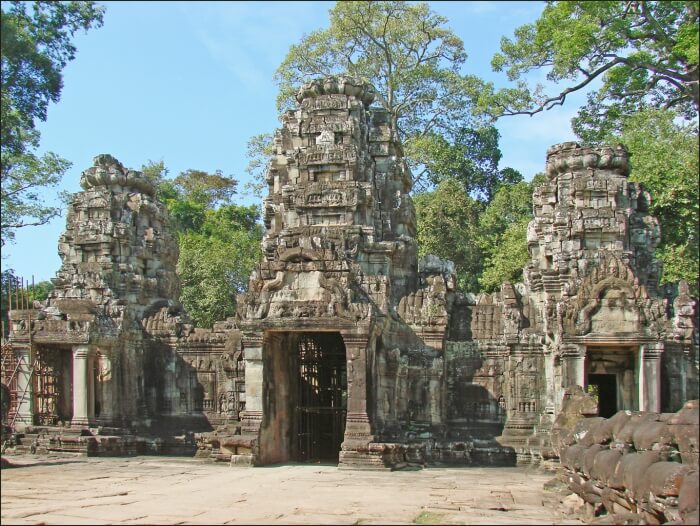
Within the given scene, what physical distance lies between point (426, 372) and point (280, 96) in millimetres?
19913

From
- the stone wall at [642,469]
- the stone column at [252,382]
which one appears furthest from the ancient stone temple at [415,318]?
the stone wall at [642,469]

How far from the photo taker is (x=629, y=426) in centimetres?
1045

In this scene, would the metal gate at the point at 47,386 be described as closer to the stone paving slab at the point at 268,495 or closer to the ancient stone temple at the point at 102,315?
the ancient stone temple at the point at 102,315

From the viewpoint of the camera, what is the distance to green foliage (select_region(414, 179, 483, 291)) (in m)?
31.2

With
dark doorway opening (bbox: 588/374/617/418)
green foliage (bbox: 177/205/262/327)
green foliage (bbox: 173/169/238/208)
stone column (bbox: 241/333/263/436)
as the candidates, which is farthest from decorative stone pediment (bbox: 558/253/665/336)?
green foliage (bbox: 173/169/238/208)

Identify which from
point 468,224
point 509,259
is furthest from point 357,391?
point 468,224

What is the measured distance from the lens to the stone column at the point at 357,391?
1600 centimetres

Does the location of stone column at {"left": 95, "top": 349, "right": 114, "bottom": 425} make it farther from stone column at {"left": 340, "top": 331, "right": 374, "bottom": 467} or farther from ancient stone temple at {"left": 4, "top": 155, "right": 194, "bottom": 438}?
stone column at {"left": 340, "top": 331, "right": 374, "bottom": 467}

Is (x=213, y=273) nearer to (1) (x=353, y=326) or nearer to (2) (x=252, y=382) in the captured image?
(2) (x=252, y=382)

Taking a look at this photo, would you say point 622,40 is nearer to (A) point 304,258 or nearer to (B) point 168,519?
(A) point 304,258

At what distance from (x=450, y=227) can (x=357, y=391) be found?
1580 centimetres

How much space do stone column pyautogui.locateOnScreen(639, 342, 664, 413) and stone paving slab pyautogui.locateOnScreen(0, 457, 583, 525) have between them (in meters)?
2.39

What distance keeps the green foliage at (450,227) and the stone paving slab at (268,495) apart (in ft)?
49.3

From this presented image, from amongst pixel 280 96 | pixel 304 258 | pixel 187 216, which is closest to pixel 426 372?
pixel 304 258
